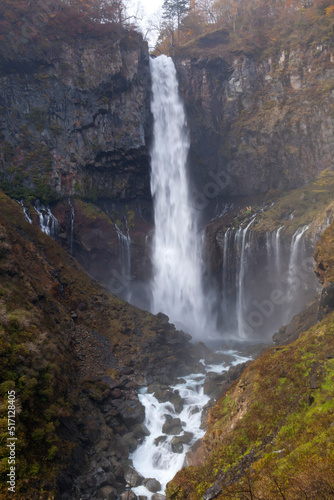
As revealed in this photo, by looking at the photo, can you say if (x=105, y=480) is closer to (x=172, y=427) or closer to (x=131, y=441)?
(x=131, y=441)

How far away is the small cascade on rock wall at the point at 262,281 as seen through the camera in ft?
83.4

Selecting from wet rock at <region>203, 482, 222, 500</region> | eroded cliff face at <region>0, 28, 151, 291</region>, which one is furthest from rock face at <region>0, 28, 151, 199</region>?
wet rock at <region>203, 482, 222, 500</region>

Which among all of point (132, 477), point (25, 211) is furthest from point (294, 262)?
point (25, 211)

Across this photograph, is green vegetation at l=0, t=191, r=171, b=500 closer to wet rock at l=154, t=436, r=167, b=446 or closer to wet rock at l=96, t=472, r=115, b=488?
wet rock at l=96, t=472, r=115, b=488

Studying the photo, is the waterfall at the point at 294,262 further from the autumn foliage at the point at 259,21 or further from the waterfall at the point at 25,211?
the autumn foliage at the point at 259,21

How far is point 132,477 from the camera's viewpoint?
452 inches

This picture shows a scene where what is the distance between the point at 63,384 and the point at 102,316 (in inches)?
Answer: 303

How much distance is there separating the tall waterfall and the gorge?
16cm

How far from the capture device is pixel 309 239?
79.7 feet

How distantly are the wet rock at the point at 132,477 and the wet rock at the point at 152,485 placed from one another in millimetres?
203

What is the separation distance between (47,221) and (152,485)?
20.4 metres

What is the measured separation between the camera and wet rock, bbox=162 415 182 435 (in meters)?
14.2

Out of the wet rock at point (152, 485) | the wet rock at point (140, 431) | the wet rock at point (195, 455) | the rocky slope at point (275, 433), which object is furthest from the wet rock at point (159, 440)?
the rocky slope at point (275, 433)

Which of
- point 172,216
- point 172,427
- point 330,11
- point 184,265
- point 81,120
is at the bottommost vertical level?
point 172,427
